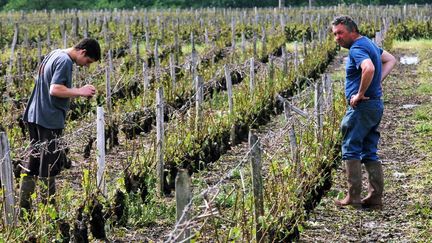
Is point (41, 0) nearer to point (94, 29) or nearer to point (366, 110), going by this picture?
point (94, 29)

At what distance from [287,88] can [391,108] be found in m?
1.64

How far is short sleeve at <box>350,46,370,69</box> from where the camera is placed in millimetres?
5454

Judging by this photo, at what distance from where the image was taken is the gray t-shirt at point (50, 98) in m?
5.21

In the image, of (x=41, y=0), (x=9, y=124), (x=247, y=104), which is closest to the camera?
(x=9, y=124)

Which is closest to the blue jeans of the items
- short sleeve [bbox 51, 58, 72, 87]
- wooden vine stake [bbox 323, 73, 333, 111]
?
wooden vine stake [bbox 323, 73, 333, 111]

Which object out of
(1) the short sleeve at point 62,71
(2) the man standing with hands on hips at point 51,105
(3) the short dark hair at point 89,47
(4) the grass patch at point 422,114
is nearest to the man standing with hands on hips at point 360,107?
(3) the short dark hair at point 89,47

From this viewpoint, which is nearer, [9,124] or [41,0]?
[9,124]

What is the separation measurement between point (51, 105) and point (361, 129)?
2386 millimetres

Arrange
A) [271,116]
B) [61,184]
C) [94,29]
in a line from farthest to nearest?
[94,29], [271,116], [61,184]

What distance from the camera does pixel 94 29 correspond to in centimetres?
2719

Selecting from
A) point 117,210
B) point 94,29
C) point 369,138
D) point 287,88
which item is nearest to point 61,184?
point 117,210

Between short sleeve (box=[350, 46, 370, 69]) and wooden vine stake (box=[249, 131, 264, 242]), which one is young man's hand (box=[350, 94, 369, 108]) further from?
wooden vine stake (box=[249, 131, 264, 242])

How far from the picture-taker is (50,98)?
5.31m

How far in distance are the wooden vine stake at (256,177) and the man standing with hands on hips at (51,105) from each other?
169 cm
